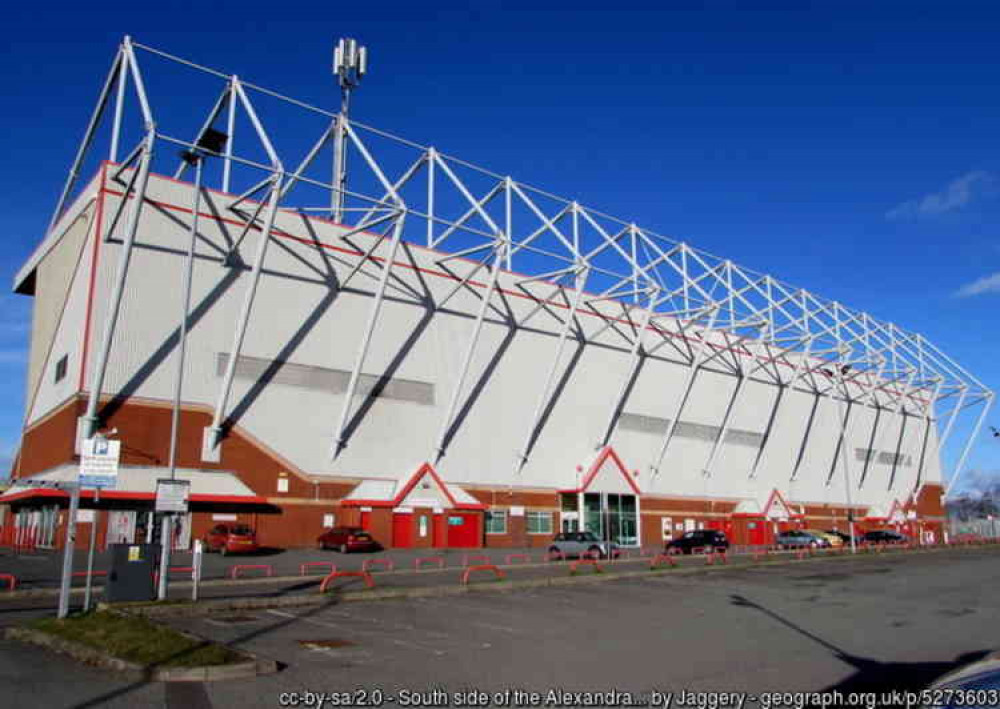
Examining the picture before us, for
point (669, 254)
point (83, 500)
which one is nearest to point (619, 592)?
point (83, 500)

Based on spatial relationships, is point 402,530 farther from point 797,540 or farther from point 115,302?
point 797,540

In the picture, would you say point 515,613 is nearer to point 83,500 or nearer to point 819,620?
point 819,620

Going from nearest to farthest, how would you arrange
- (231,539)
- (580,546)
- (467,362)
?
(231,539), (580,546), (467,362)

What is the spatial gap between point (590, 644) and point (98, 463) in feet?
37.4

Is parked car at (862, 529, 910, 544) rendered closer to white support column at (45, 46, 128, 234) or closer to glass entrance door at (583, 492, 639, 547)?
glass entrance door at (583, 492, 639, 547)

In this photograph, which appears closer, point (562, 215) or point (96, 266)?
point (96, 266)

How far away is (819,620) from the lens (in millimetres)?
19094

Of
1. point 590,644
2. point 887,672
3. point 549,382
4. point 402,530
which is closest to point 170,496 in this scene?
point 590,644

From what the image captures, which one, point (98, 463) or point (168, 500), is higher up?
point (98, 463)

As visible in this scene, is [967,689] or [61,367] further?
[61,367]

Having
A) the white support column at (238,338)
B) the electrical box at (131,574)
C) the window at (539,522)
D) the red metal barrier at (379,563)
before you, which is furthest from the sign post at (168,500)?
the window at (539,522)

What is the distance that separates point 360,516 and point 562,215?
23891mm

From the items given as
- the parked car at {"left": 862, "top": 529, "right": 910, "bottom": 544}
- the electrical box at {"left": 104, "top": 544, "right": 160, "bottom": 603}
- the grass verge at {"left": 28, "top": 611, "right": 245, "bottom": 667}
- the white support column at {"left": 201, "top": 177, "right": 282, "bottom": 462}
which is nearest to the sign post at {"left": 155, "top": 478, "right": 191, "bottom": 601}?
the electrical box at {"left": 104, "top": 544, "right": 160, "bottom": 603}

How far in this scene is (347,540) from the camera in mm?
40281
